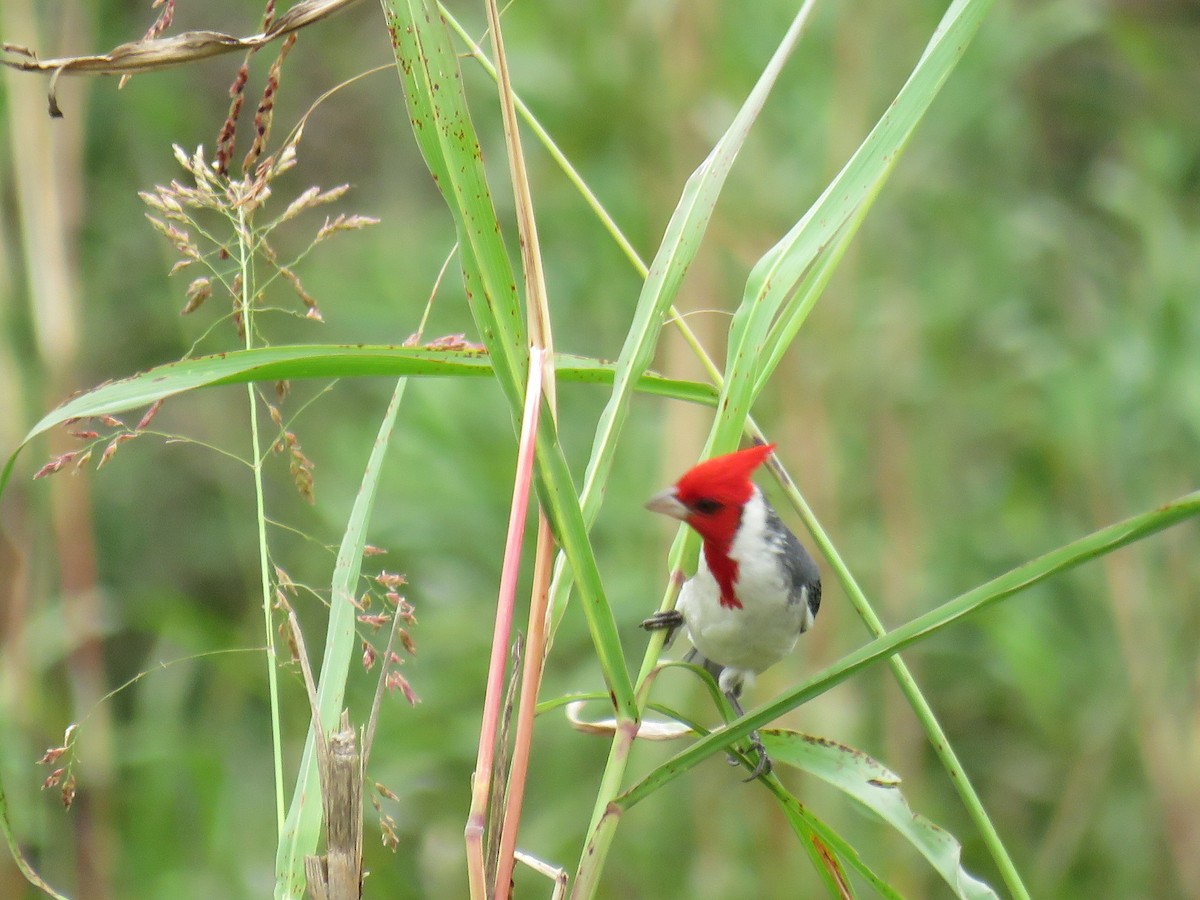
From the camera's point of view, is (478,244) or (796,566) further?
(796,566)

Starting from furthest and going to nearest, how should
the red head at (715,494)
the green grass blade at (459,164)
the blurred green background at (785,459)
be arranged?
the blurred green background at (785,459) < the red head at (715,494) < the green grass blade at (459,164)

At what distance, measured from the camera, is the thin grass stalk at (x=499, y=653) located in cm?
104

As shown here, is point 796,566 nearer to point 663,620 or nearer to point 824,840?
point 663,620

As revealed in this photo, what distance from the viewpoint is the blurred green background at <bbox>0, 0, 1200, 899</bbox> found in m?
3.38

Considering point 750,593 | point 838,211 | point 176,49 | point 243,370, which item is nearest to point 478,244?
point 243,370

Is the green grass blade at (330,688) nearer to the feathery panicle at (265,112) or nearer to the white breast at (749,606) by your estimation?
the feathery panicle at (265,112)

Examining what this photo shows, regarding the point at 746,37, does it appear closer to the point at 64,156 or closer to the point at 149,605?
the point at 64,156

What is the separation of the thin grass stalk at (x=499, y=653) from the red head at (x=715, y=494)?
1.49 ft

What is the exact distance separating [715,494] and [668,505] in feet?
0.29

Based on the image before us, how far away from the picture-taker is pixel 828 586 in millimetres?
3789

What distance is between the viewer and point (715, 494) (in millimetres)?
1858

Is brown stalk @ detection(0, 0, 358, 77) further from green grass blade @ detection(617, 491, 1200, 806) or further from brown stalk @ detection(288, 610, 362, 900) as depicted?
green grass blade @ detection(617, 491, 1200, 806)

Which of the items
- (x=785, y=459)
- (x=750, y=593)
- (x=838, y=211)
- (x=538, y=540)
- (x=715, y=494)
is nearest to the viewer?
(x=538, y=540)

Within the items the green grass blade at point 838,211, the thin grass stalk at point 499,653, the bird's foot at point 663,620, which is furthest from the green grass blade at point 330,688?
the bird's foot at point 663,620
